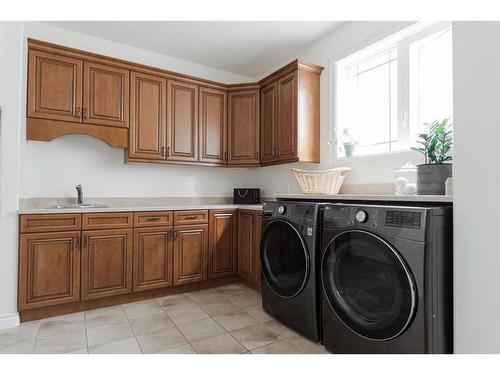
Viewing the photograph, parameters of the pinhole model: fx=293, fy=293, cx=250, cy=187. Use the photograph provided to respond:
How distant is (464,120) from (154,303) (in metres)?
2.70

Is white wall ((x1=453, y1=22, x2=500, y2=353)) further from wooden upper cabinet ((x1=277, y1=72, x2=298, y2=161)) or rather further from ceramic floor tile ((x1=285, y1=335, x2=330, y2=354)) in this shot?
wooden upper cabinet ((x1=277, y1=72, x2=298, y2=161))

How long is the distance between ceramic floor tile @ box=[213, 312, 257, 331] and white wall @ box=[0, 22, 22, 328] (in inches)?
61.7

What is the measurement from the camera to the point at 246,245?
10.3 feet

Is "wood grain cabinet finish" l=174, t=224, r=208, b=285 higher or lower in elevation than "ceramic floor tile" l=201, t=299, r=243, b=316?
higher

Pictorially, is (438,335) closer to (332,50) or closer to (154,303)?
(154,303)

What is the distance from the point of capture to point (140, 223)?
2.76 metres

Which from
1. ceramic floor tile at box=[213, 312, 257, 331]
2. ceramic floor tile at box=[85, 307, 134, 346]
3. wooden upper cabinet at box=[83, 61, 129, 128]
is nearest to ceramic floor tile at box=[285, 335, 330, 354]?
ceramic floor tile at box=[213, 312, 257, 331]

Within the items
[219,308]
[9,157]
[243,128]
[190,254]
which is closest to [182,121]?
[243,128]

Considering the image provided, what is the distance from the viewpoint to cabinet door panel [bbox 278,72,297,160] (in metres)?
2.96

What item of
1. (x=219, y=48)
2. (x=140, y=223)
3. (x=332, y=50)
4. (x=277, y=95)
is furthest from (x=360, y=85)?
(x=140, y=223)

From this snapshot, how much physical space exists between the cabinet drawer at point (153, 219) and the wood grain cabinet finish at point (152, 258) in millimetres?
47

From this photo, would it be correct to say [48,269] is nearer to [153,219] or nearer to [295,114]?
[153,219]

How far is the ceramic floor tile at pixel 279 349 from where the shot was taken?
186 centimetres

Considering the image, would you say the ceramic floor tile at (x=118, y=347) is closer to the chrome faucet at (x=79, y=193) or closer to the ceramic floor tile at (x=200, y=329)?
the ceramic floor tile at (x=200, y=329)
